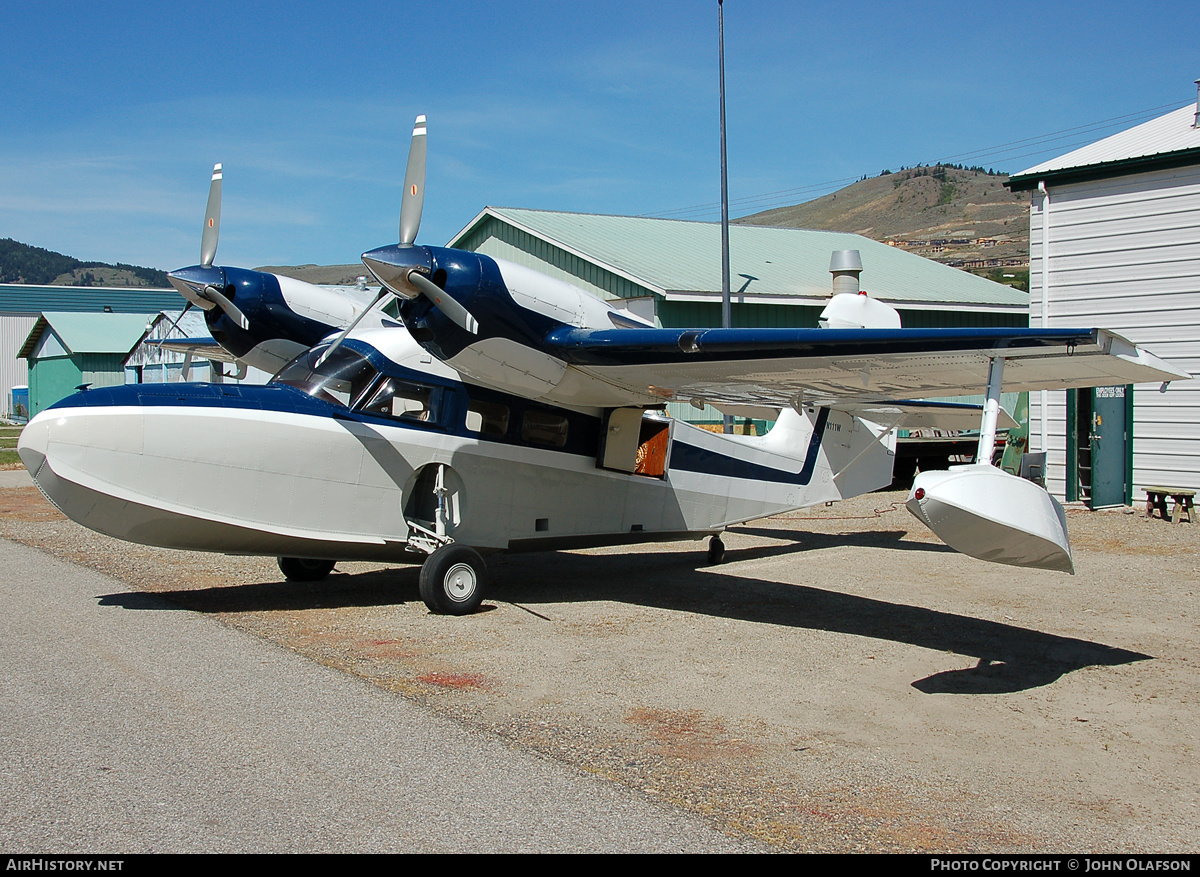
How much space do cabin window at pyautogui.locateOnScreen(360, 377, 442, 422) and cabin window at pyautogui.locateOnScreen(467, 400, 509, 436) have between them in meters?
0.37

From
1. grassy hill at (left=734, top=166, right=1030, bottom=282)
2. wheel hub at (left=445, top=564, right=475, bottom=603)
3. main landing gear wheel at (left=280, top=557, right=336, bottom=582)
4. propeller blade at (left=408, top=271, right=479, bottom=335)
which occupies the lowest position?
main landing gear wheel at (left=280, top=557, right=336, bottom=582)

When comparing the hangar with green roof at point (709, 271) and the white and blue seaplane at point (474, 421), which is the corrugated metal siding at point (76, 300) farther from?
the white and blue seaplane at point (474, 421)

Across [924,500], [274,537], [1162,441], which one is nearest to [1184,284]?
[1162,441]

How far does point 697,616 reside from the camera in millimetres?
9211

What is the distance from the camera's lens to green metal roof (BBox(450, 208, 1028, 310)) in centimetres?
2241

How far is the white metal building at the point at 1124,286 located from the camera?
640 inches

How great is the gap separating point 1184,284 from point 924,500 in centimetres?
1324

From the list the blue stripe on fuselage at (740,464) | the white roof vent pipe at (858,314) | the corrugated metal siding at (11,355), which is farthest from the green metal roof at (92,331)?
the white roof vent pipe at (858,314)

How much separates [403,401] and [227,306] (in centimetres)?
309

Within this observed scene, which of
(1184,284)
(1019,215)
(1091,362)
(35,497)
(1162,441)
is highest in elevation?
(1019,215)

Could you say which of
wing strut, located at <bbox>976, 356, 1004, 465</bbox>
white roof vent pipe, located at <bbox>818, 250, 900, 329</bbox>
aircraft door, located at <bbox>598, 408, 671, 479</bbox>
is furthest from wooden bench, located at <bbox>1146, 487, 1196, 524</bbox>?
wing strut, located at <bbox>976, 356, 1004, 465</bbox>

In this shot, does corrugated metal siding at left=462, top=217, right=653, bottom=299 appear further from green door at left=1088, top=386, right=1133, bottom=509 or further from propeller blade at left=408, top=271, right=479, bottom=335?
propeller blade at left=408, top=271, right=479, bottom=335

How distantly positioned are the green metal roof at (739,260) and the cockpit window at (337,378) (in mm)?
12307

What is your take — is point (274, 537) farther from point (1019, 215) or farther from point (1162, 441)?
point (1019, 215)
